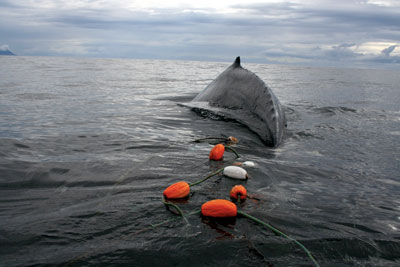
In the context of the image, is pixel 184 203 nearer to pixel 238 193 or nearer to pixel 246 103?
pixel 238 193

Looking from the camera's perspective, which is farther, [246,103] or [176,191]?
[246,103]

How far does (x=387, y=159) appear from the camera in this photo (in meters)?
6.28

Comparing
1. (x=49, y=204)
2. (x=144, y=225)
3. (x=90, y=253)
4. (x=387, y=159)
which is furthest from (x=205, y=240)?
(x=387, y=159)

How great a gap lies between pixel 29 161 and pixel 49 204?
1.87 m

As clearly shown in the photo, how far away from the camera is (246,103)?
830cm

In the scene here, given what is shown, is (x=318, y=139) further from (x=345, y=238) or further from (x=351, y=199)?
(x=345, y=238)

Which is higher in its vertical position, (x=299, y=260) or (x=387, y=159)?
(x=299, y=260)

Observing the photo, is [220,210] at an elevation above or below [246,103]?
below

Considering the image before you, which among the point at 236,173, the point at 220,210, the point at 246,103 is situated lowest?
the point at 236,173

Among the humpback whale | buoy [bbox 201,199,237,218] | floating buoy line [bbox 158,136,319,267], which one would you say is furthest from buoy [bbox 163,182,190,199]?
the humpback whale

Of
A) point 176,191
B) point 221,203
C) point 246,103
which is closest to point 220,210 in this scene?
point 221,203

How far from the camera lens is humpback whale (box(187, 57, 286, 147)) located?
6.98 meters

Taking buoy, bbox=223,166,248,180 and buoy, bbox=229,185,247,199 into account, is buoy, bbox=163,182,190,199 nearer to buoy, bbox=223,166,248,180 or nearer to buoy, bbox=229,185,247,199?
buoy, bbox=229,185,247,199

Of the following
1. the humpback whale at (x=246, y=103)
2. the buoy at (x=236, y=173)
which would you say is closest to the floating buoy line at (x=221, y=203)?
the buoy at (x=236, y=173)
